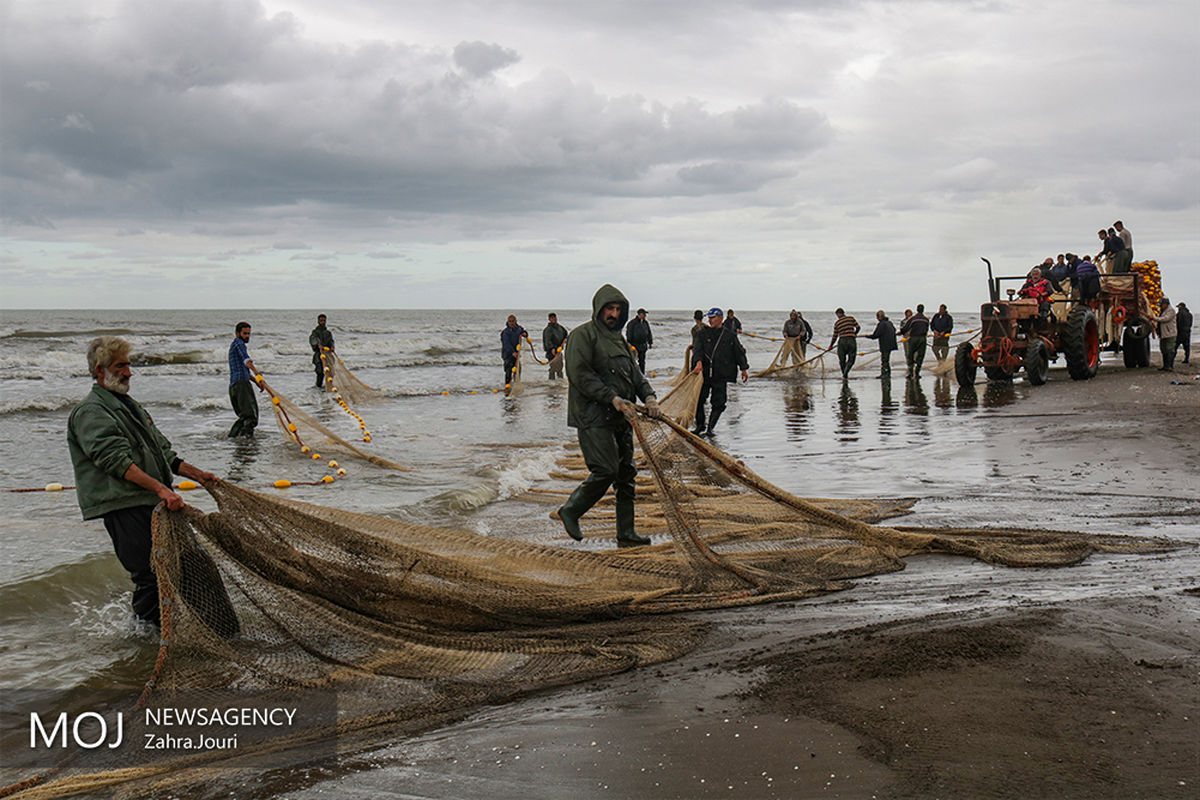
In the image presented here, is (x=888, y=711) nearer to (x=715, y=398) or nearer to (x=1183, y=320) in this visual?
(x=715, y=398)

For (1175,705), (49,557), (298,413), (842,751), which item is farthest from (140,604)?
(298,413)

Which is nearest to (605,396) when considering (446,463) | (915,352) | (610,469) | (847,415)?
(610,469)

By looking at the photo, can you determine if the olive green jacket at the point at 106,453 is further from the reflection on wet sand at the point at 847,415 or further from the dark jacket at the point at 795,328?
the dark jacket at the point at 795,328

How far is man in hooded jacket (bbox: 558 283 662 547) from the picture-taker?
602cm

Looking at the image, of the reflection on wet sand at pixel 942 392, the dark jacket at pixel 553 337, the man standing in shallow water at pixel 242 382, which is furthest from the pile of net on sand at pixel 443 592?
the dark jacket at pixel 553 337

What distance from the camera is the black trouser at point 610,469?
19.9ft

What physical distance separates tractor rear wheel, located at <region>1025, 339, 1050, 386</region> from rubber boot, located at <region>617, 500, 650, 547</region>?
13.0m

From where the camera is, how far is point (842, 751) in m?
2.73

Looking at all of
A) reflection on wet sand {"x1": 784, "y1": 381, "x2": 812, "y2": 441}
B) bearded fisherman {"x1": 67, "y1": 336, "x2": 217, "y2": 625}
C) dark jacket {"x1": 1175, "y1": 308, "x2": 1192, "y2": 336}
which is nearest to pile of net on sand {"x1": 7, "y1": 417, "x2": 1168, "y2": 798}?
bearded fisherman {"x1": 67, "y1": 336, "x2": 217, "y2": 625}

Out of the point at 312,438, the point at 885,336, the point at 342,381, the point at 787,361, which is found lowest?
the point at 312,438

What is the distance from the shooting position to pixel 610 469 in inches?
239

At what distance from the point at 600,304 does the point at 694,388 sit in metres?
6.24

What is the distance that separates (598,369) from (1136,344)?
17523 mm

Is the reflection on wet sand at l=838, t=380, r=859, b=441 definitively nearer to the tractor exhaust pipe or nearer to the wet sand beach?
the tractor exhaust pipe
